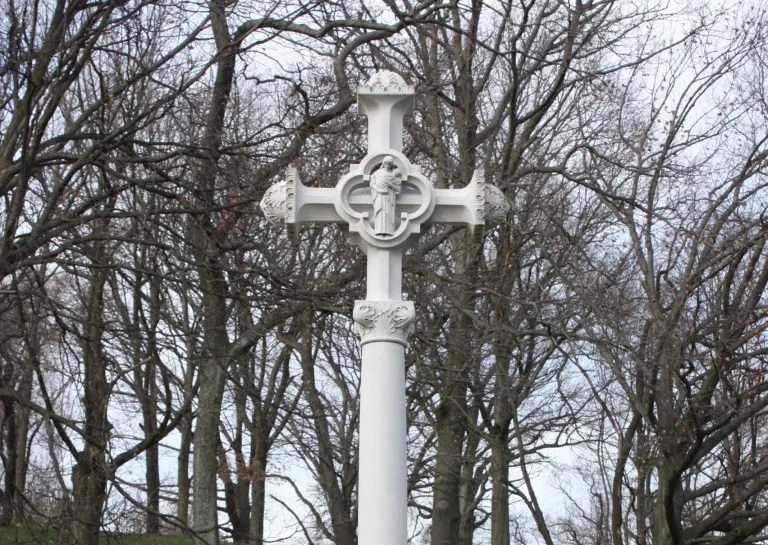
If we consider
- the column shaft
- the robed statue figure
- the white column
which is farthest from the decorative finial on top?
the column shaft

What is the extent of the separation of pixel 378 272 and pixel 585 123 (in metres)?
11.2

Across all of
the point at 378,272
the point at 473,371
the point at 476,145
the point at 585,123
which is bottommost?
the point at 378,272

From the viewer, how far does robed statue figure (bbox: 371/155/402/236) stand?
17.8 ft

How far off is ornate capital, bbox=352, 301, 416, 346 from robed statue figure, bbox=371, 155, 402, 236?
381mm

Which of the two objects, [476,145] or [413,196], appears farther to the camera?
[476,145]

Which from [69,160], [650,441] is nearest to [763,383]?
[650,441]

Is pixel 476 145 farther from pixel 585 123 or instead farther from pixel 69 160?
pixel 69 160

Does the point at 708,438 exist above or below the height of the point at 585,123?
below

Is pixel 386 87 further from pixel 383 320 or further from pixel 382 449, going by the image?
pixel 382 449

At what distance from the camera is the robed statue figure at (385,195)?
5.43 metres

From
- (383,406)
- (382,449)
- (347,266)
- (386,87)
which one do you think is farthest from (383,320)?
(347,266)

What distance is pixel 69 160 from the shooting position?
9.16m

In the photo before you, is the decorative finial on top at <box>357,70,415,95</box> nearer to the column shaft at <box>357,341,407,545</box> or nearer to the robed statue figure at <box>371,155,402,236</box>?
the robed statue figure at <box>371,155,402,236</box>

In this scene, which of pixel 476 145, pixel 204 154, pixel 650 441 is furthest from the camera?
pixel 476 145
